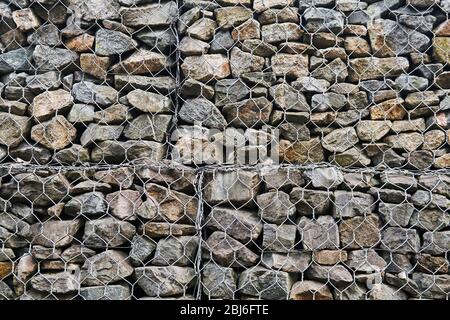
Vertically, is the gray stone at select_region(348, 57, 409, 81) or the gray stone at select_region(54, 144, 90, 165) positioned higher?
the gray stone at select_region(348, 57, 409, 81)

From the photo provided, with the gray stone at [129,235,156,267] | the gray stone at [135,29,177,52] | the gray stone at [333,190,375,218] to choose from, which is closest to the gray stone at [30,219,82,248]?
the gray stone at [129,235,156,267]

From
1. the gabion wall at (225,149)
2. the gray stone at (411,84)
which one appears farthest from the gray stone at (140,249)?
the gray stone at (411,84)

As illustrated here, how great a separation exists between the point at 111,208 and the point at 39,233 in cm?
33

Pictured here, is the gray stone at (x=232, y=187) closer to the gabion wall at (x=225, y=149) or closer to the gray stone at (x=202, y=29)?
the gabion wall at (x=225, y=149)

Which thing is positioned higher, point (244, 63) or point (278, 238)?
point (244, 63)

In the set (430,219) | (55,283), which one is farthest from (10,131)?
(430,219)

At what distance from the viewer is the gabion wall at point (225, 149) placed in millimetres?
2113

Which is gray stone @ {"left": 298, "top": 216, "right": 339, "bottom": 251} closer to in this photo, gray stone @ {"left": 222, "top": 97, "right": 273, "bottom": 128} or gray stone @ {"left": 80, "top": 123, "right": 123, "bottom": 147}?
gray stone @ {"left": 222, "top": 97, "right": 273, "bottom": 128}

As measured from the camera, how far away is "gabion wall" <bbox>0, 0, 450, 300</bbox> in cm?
211

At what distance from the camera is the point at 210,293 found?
2.09 meters

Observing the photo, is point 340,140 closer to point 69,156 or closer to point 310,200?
point 310,200

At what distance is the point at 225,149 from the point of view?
7.42 feet

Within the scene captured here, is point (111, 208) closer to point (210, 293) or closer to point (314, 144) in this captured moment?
point (210, 293)

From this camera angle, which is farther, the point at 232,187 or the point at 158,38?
the point at 158,38
